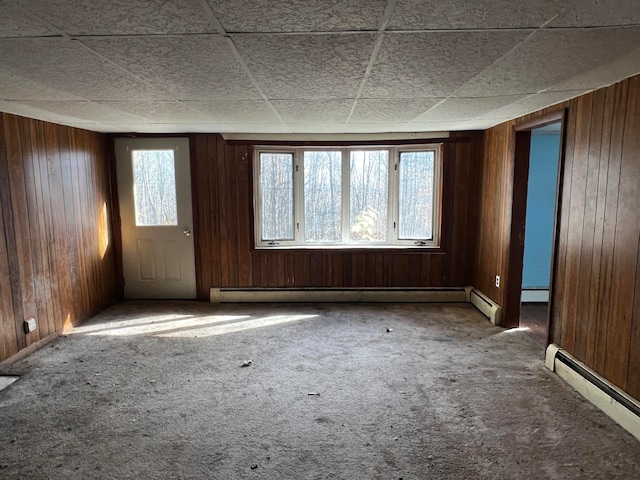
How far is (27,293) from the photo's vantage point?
11.2 ft

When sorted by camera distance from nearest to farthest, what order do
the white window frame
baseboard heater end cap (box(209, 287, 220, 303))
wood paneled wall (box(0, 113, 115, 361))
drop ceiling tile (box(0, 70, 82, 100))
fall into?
drop ceiling tile (box(0, 70, 82, 100)) < wood paneled wall (box(0, 113, 115, 361)) < the white window frame < baseboard heater end cap (box(209, 287, 220, 303))

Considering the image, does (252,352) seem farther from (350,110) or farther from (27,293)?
(350,110)

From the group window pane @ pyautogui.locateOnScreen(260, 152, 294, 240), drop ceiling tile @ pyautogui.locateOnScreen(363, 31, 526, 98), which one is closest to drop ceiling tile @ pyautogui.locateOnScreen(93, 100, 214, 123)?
window pane @ pyautogui.locateOnScreen(260, 152, 294, 240)

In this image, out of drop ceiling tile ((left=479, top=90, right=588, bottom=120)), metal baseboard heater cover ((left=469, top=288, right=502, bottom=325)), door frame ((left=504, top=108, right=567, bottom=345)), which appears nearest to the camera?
drop ceiling tile ((left=479, top=90, right=588, bottom=120))

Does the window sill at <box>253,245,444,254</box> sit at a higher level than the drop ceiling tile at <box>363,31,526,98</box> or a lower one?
lower

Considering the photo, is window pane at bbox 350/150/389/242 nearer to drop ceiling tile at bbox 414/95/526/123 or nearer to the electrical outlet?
drop ceiling tile at bbox 414/95/526/123

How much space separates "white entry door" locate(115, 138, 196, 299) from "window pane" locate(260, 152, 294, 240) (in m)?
0.90

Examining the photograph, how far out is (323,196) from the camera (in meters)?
4.97

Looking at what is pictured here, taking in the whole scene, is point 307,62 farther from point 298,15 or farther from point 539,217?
point 539,217

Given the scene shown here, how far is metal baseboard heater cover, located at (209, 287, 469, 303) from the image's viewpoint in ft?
16.1

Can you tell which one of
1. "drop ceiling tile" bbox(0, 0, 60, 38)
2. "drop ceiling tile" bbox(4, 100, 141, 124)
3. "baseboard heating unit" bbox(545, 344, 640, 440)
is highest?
"drop ceiling tile" bbox(4, 100, 141, 124)

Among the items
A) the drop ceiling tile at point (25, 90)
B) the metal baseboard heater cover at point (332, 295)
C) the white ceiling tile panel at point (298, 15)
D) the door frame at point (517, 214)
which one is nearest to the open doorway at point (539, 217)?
the door frame at point (517, 214)

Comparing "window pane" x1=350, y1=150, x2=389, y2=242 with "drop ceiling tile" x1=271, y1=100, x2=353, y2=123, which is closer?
"drop ceiling tile" x1=271, y1=100, x2=353, y2=123

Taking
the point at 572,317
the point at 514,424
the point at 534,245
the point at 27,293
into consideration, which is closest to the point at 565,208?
the point at 572,317
